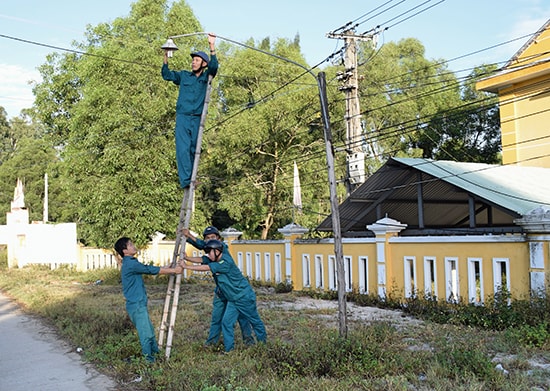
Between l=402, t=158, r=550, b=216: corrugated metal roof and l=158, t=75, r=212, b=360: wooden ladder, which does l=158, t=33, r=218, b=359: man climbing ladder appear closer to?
l=158, t=75, r=212, b=360: wooden ladder

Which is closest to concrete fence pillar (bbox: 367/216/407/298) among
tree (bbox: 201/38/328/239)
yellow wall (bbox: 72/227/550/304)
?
yellow wall (bbox: 72/227/550/304)

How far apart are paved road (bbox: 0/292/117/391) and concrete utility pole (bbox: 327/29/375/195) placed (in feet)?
33.8

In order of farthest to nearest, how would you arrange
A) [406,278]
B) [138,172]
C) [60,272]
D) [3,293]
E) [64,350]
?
[60,272], [138,172], [3,293], [406,278], [64,350]

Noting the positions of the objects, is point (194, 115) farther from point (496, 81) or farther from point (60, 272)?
point (60, 272)

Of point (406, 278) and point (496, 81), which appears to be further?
point (496, 81)

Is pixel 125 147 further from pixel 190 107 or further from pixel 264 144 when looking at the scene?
pixel 190 107

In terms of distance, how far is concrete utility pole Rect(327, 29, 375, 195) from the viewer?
58.8 ft

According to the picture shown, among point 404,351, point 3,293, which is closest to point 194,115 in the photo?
point 404,351

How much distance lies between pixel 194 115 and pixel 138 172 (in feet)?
42.8

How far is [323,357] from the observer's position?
6.32 meters

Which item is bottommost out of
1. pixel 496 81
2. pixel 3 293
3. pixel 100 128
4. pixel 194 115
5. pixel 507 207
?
pixel 3 293

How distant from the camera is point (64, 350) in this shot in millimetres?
8531

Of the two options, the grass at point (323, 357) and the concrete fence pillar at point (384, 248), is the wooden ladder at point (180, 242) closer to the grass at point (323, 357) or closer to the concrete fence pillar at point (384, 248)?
the grass at point (323, 357)

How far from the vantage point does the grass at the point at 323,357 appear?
5.59 m
